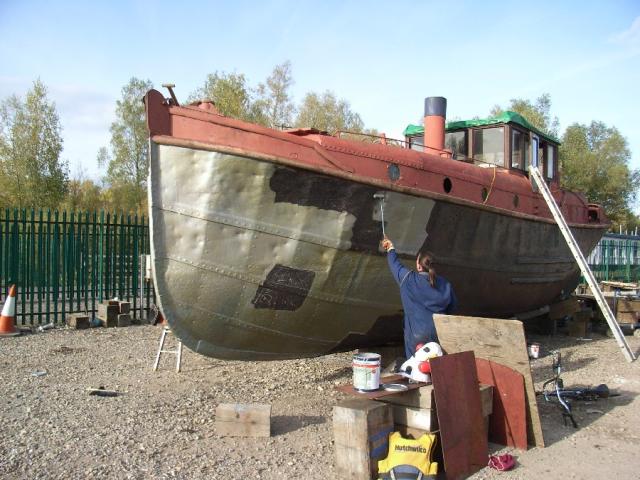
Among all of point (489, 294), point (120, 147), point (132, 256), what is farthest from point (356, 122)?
point (489, 294)

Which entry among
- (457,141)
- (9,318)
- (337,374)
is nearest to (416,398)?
(337,374)

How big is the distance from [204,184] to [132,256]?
664cm

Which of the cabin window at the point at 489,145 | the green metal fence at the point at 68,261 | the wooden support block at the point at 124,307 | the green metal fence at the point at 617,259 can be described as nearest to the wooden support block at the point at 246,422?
the cabin window at the point at 489,145

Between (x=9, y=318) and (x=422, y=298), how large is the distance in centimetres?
686

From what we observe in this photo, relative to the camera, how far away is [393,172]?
552cm

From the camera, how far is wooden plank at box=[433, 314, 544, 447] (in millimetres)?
4246

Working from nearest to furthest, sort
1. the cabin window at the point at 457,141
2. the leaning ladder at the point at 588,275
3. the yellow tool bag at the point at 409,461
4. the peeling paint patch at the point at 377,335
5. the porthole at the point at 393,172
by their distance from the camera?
1. the yellow tool bag at the point at 409,461
2. the porthole at the point at 393,172
3. the peeling paint patch at the point at 377,335
4. the leaning ladder at the point at 588,275
5. the cabin window at the point at 457,141

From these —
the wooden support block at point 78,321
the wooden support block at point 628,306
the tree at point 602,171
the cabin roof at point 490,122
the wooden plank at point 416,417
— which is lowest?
the wooden support block at point 78,321

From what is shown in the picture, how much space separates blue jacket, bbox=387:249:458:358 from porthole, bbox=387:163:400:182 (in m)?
1.22

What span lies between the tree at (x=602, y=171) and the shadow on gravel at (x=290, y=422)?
30.7m

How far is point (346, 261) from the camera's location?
523 cm

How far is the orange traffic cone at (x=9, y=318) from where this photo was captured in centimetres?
841

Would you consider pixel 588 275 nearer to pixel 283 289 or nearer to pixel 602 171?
pixel 283 289

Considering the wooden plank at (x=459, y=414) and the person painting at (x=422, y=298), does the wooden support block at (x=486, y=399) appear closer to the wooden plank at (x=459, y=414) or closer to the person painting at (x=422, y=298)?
the wooden plank at (x=459, y=414)
